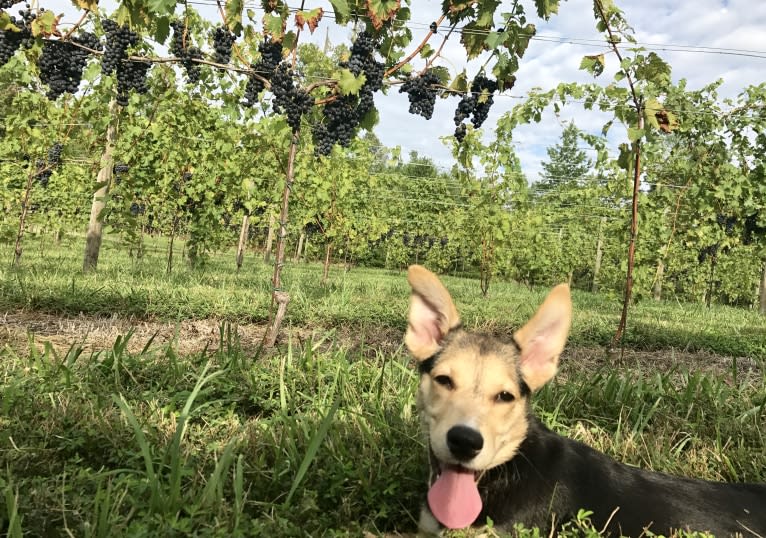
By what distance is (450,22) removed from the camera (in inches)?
152

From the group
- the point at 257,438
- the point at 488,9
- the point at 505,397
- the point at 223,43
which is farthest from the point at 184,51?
the point at 505,397

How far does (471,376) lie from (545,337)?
0.52 meters

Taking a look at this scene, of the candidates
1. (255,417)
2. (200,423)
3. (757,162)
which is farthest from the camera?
(757,162)

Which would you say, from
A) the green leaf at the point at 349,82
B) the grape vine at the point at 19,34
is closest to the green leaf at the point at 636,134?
the green leaf at the point at 349,82

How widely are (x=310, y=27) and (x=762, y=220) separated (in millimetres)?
11345

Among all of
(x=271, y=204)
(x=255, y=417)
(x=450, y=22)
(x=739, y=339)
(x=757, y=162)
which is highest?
(x=757, y=162)

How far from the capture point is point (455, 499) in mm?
2154

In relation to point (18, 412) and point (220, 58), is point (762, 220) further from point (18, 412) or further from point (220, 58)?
point (18, 412)

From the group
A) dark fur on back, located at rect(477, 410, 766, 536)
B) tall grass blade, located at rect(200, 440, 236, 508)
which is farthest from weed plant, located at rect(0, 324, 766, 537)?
dark fur on back, located at rect(477, 410, 766, 536)

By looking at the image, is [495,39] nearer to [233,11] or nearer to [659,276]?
[233,11]

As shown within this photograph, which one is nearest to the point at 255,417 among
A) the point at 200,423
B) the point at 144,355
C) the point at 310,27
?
the point at 200,423

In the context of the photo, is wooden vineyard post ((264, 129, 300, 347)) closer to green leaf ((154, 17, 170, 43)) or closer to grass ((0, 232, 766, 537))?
grass ((0, 232, 766, 537))

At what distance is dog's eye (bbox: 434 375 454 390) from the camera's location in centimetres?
232

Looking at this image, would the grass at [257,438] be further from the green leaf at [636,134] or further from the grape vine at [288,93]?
the green leaf at [636,134]
